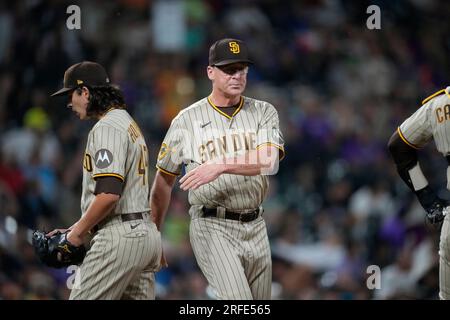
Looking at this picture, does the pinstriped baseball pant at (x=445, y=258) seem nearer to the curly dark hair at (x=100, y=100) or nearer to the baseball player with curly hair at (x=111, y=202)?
the baseball player with curly hair at (x=111, y=202)

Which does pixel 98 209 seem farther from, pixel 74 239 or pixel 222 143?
pixel 222 143

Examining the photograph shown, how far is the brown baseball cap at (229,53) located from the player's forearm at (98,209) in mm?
974

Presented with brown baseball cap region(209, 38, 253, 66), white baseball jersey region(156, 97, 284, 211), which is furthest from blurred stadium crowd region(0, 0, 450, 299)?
brown baseball cap region(209, 38, 253, 66)

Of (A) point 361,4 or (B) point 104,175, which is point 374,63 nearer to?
(A) point 361,4

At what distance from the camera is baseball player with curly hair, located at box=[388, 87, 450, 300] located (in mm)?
4273

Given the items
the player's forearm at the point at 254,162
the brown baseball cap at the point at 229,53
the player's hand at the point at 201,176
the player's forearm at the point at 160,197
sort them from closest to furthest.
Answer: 1. the player's hand at the point at 201,176
2. the player's forearm at the point at 254,162
3. the brown baseball cap at the point at 229,53
4. the player's forearm at the point at 160,197

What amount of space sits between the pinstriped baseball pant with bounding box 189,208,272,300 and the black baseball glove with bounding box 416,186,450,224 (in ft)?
2.89

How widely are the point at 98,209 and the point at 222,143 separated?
85cm

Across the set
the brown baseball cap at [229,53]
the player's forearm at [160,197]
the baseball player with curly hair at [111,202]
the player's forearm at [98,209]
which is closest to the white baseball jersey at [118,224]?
the baseball player with curly hair at [111,202]

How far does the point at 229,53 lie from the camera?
4.49 m

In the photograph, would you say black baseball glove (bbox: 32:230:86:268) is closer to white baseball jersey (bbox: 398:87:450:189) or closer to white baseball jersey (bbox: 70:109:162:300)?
white baseball jersey (bbox: 70:109:162:300)

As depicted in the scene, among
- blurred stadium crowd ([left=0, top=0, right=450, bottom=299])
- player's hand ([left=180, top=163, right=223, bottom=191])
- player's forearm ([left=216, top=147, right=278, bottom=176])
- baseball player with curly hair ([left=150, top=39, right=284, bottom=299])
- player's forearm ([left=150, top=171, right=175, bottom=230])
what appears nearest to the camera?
player's hand ([left=180, top=163, right=223, bottom=191])

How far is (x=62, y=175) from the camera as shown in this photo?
741cm

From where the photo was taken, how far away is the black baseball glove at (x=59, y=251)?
4.13 m
